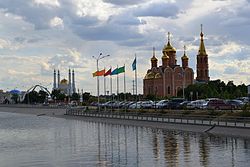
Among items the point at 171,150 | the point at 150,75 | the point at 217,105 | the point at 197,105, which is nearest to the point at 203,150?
the point at 171,150

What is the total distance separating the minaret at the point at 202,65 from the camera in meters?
162

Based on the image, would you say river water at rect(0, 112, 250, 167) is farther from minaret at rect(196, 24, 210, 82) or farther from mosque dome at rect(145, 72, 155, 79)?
minaret at rect(196, 24, 210, 82)

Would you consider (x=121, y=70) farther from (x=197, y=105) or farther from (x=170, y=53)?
(x=170, y=53)

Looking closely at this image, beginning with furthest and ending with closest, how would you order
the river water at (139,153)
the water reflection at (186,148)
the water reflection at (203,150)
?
the water reflection at (186,148)
the river water at (139,153)
the water reflection at (203,150)

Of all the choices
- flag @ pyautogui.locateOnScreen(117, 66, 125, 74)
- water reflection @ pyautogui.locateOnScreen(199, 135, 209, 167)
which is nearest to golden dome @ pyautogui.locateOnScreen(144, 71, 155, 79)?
flag @ pyautogui.locateOnScreen(117, 66, 125, 74)

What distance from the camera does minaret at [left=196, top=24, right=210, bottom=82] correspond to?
161500 millimetres

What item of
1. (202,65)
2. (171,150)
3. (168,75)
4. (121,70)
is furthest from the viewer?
(202,65)

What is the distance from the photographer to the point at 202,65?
6437 inches

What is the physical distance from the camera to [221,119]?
146 feet

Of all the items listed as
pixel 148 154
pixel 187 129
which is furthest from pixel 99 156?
pixel 187 129

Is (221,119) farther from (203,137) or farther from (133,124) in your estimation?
(133,124)

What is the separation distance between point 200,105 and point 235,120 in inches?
1018

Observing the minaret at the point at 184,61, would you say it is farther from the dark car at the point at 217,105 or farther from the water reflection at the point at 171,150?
the water reflection at the point at 171,150

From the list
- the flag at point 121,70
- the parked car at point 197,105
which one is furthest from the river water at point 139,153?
the flag at point 121,70
